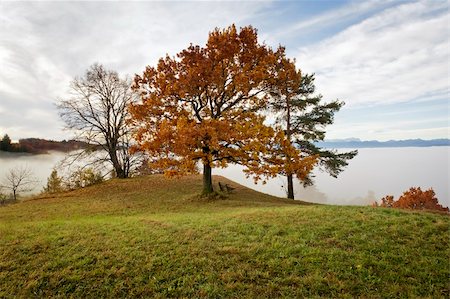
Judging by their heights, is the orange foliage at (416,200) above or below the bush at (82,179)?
below

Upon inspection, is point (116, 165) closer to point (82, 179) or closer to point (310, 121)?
point (82, 179)

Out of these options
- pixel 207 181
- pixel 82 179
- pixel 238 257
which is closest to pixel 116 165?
pixel 82 179

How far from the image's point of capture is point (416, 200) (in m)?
51.4

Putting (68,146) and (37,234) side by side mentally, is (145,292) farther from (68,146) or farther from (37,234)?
(68,146)

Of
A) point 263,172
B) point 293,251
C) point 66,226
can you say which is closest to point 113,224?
point 66,226

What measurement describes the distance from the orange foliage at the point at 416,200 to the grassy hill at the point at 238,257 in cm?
4651

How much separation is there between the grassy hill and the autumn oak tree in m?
6.52

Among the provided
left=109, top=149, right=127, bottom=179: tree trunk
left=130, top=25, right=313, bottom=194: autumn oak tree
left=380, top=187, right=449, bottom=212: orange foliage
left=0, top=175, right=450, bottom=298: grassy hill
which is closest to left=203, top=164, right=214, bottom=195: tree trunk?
left=130, top=25, right=313, bottom=194: autumn oak tree

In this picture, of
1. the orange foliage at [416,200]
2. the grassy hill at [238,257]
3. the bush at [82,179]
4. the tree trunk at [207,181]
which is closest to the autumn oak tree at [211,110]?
the tree trunk at [207,181]

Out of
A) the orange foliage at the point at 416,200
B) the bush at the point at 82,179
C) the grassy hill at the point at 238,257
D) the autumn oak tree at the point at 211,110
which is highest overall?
the autumn oak tree at the point at 211,110

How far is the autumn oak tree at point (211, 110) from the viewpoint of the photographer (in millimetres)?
18312

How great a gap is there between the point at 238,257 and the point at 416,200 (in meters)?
55.6

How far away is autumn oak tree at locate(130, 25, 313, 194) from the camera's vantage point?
18312 mm

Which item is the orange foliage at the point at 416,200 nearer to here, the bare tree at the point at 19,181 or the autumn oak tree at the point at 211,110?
the autumn oak tree at the point at 211,110
